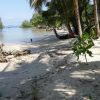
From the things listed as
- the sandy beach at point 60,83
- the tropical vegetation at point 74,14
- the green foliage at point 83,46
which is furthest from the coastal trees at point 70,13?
the green foliage at point 83,46

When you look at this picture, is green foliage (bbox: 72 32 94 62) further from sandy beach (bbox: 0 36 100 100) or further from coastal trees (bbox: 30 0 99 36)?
coastal trees (bbox: 30 0 99 36)

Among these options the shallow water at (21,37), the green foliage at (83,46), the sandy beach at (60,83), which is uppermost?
the green foliage at (83,46)

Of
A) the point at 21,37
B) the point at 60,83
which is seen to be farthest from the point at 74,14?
the point at 21,37

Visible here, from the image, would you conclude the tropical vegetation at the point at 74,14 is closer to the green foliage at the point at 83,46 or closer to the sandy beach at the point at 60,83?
the green foliage at the point at 83,46

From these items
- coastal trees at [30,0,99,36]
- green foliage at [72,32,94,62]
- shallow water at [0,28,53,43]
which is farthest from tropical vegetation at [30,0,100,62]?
shallow water at [0,28,53,43]

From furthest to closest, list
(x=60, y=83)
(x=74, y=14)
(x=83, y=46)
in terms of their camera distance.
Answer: (x=74, y=14), (x=83, y=46), (x=60, y=83)

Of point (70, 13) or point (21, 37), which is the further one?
point (21, 37)

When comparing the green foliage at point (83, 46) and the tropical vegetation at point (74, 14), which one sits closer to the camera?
the green foliage at point (83, 46)

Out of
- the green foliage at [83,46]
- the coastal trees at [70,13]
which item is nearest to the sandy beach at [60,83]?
the green foliage at [83,46]

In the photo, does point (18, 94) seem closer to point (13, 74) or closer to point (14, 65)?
point (13, 74)

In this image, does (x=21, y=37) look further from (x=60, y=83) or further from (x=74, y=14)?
(x=60, y=83)

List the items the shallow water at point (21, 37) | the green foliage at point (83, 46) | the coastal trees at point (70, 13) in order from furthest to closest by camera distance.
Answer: the shallow water at point (21, 37) → the coastal trees at point (70, 13) → the green foliage at point (83, 46)

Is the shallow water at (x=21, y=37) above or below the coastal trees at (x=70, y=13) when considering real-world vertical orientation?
below

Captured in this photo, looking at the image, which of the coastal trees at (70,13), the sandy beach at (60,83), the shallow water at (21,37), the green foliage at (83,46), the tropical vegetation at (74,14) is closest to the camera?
the sandy beach at (60,83)
